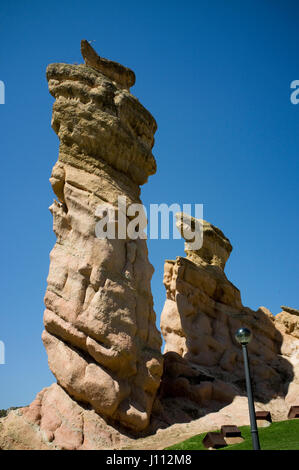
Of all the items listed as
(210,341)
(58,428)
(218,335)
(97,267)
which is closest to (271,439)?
(58,428)

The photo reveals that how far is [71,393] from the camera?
50.9ft

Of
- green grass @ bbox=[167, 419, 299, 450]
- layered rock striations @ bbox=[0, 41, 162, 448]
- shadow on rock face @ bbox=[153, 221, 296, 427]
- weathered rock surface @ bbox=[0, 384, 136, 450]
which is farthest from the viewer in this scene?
shadow on rock face @ bbox=[153, 221, 296, 427]

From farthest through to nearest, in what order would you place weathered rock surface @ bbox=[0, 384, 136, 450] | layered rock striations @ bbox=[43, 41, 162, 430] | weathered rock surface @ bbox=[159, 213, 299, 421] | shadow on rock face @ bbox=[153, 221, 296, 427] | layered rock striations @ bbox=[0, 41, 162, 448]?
weathered rock surface @ bbox=[159, 213, 299, 421] → shadow on rock face @ bbox=[153, 221, 296, 427] → layered rock striations @ bbox=[43, 41, 162, 430] → layered rock striations @ bbox=[0, 41, 162, 448] → weathered rock surface @ bbox=[0, 384, 136, 450]

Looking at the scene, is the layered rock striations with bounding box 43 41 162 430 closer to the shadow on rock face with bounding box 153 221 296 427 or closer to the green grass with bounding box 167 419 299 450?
the green grass with bounding box 167 419 299 450

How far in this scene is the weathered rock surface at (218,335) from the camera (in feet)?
68.8

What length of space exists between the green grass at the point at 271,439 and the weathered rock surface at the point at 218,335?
4.38 metres

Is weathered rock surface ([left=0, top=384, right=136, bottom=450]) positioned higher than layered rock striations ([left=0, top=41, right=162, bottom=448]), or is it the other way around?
layered rock striations ([left=0, top=41, right=162, bottom=448])

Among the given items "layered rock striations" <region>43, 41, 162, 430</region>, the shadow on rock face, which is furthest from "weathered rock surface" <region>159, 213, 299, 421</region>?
"layered rock striations" <region>43, 41, 162, 430</region>

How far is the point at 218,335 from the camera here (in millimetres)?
24172

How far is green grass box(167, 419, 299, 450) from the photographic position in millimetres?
12625

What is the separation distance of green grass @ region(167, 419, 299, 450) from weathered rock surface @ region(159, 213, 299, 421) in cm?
438

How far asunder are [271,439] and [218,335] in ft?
34.0

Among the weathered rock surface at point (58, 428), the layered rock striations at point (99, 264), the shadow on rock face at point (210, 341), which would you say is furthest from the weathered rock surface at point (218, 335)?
the weathered rock surface at point (58, 428)

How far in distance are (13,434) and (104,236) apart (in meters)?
7.13
